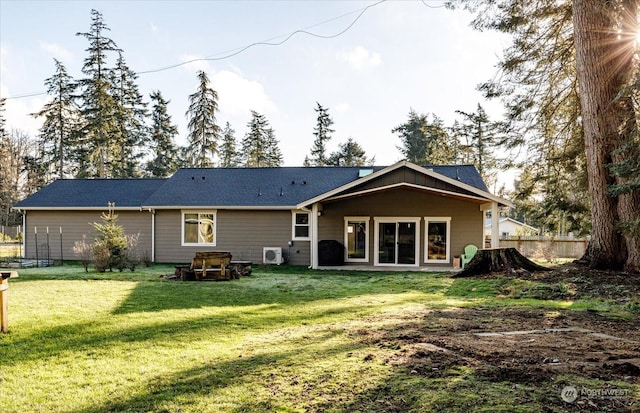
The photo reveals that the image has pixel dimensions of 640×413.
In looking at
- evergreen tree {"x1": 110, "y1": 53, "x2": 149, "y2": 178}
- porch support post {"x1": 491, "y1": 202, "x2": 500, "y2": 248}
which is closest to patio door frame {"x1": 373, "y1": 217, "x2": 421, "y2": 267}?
porch support post {"x1": 491, "y1": 202, "x2": 500, "y2": 248}

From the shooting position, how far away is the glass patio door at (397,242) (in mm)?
15547

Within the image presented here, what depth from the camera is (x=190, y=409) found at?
9.43 feet

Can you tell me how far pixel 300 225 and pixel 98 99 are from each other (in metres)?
20.6

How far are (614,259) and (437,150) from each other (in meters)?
28.3

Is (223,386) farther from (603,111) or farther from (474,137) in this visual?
(474,137)

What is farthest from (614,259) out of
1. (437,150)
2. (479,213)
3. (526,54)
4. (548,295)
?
(437,150)

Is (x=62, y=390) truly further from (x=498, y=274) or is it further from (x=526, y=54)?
(x=526, y=54)

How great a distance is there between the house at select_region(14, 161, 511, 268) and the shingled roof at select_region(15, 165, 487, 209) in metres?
0.04

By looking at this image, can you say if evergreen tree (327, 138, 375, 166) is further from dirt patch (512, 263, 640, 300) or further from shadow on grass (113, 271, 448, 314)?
dirt patch (512, 263, 640, 300)

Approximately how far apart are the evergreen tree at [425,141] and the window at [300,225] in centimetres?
2327

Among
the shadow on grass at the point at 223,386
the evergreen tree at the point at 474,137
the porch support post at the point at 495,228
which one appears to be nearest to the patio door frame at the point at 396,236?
the porch support post at the point at 495,228

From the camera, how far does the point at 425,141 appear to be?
3956cm

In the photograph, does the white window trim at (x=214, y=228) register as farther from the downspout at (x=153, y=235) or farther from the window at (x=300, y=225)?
the window at (x=300, y=225)

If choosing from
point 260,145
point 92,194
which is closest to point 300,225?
point 92,194
